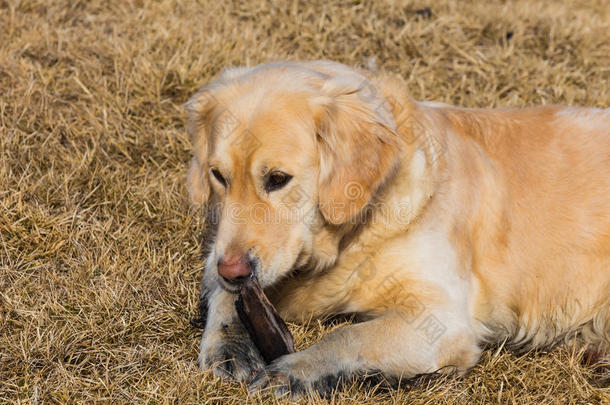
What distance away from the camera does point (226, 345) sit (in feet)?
9.80

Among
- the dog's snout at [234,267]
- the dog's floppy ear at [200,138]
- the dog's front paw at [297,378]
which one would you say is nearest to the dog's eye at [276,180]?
the dog's snout at [234,267]

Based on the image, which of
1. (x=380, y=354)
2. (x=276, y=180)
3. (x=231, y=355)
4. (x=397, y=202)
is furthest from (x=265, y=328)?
(x=397, y=202)

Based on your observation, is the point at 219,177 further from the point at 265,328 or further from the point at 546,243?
the point at 546,243

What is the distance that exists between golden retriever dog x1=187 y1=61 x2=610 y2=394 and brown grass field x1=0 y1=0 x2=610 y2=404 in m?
0.15

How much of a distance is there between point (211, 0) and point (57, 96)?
1820mm

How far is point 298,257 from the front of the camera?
9.84ft

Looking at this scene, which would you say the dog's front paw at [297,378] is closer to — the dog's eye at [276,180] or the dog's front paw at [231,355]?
the dog's front paw at [231,355]

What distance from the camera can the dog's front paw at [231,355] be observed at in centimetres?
287

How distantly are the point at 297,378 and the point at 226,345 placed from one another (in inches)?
14.9

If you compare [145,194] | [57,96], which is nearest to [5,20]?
[57,96]

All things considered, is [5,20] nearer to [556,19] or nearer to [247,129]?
[247,129]

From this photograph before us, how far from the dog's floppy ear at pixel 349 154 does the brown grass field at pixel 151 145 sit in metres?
0.64

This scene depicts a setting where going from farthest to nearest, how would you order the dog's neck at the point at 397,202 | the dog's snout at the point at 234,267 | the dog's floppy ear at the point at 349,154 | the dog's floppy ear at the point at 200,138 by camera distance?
the dog's floppy ear at the point at 200,138, the dog's neck at the point at 397,202, the dog's floppy ear at the point at 349,154, the dog's snout at the point at 234,267

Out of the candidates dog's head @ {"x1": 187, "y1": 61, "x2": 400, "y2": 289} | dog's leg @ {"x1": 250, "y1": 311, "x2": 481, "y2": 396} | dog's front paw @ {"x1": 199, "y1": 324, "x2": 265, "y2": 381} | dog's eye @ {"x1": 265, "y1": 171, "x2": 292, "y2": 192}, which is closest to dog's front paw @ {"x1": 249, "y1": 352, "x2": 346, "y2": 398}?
dog's leg @ {"x1": 250, "y1": 311, "x2": 481, "y2": 396}
